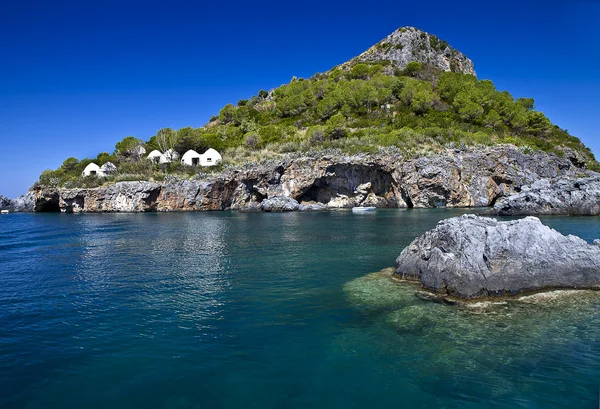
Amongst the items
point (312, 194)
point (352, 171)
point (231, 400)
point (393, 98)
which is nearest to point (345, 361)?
point (231, 400)

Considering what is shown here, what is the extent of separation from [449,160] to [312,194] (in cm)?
2354

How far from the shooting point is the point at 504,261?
12.6 metres

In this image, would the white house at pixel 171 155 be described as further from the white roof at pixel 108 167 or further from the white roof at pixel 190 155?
the white roof at pixel 108 167

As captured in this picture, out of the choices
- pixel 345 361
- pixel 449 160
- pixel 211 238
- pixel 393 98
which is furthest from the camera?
pixel 393 98

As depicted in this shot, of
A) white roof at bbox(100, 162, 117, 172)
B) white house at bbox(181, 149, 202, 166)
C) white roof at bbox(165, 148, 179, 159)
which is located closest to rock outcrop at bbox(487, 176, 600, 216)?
white house at bbox(181, 149, 202, 166)

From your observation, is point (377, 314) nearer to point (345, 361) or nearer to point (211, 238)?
point (345, 361)

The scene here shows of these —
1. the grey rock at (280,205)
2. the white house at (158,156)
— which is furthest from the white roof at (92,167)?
the grey rock at (280,205)

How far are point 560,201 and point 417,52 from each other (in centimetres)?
9177

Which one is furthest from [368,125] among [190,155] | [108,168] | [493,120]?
[108,168]

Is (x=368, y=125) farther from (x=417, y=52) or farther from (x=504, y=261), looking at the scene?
(x=504, y=261)

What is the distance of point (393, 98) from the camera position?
88.8 m

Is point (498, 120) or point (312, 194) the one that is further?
point (498, 120)

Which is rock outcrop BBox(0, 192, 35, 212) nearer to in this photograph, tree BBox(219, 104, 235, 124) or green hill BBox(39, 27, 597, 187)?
green hill BBox(39, 27, 597, 187)

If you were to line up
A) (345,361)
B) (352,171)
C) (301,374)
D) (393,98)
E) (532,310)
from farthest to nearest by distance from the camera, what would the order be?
(393,98), (352,171), (532,310), (345,361), (301,374)
